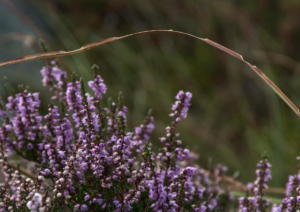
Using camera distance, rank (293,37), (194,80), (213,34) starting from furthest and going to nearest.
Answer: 1. (293,37)
2. (194,80)
3. (213,34)

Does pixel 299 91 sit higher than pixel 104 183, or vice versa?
pixel 299 91

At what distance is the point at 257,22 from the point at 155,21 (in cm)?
87

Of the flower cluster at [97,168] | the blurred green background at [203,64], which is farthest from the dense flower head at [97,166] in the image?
the blurred green background at [203,64]

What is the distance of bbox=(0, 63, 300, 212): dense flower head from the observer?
5.75 feet

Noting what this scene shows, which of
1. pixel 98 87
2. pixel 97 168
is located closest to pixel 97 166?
pixel 97 168

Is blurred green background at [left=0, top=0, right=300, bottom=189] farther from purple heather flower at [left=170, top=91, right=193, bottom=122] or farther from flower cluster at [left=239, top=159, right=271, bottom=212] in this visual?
purple heather flower at [left=170, top=91, right=193, bottom=122]

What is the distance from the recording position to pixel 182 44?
5488mm

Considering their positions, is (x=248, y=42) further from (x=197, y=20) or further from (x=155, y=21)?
(x=155, y=21)

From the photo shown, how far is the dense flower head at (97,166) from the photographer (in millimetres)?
1754

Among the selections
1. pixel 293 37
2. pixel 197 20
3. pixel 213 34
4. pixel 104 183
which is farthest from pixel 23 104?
pixel 293 37

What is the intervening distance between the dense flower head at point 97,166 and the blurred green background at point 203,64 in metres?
1.76

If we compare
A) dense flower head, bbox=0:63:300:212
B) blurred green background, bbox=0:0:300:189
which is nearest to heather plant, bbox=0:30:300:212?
dense flower head, bbox=0:63:300:212

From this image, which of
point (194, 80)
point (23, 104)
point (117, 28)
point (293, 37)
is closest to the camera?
point (23, 104)

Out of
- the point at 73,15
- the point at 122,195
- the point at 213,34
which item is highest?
the point at 73,15
